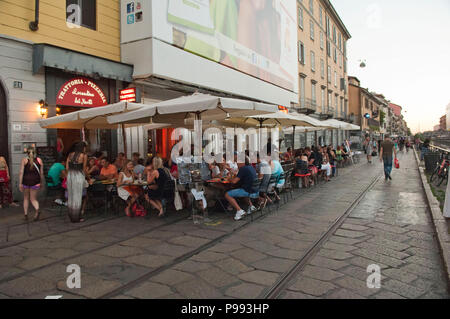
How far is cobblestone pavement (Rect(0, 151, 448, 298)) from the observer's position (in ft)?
11.3

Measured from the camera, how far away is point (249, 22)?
55.6 ft

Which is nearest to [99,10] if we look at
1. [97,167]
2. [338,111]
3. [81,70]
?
[81,70]

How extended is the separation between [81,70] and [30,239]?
19.4 feet

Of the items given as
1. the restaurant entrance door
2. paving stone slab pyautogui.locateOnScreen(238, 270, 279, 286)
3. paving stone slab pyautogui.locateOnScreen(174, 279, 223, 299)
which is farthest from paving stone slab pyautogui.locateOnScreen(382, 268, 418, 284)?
the restaurant entrance door

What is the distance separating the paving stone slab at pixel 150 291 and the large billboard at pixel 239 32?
9217 millimetres

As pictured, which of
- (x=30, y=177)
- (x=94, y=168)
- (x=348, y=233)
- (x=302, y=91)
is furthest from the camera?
(x=302, y=91)

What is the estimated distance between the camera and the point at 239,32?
16.0 meters

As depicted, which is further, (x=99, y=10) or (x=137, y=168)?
(x=99, y=10)

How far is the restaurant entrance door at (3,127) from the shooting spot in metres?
8.38

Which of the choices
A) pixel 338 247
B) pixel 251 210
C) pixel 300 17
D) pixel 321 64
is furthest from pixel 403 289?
pixel 321 64

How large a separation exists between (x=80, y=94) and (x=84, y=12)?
2.56m

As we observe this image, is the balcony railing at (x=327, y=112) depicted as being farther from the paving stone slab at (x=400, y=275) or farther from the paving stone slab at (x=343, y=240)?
the paving stone slab at (x=400, y=275)

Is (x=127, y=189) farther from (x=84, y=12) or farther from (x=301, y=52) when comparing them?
(x=301, y=52)
